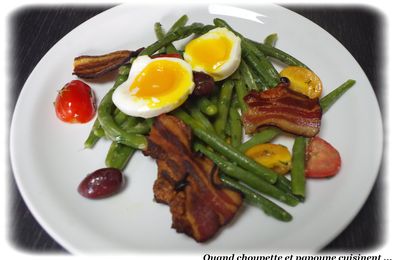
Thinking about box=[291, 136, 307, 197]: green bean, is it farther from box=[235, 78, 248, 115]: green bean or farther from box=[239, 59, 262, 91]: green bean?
box=[239, 59, 262, 91]: green bean

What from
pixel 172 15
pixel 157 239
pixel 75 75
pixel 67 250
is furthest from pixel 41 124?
pixel 172 15

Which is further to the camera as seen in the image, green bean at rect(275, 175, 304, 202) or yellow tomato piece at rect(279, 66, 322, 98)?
yellow tomato piece at rect(279, 66, 322, 98)

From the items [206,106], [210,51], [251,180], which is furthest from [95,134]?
[251,180]

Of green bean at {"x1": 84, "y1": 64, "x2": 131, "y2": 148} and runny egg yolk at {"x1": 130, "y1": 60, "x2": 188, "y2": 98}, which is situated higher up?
runny egg yolk at {"x1": 130, "y1": 60, "x2": 188, "y2": 98}

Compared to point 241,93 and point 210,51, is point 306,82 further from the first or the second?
point 210,51

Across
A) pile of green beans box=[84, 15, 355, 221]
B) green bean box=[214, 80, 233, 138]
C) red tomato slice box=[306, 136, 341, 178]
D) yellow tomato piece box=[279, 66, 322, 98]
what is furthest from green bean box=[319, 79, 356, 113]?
green bean box=[214, 80, 233, 138]

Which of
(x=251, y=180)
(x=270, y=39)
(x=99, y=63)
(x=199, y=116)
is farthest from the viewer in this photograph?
(x=270, y=39)

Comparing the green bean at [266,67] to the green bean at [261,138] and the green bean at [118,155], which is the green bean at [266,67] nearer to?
the green bean at [261,138]
